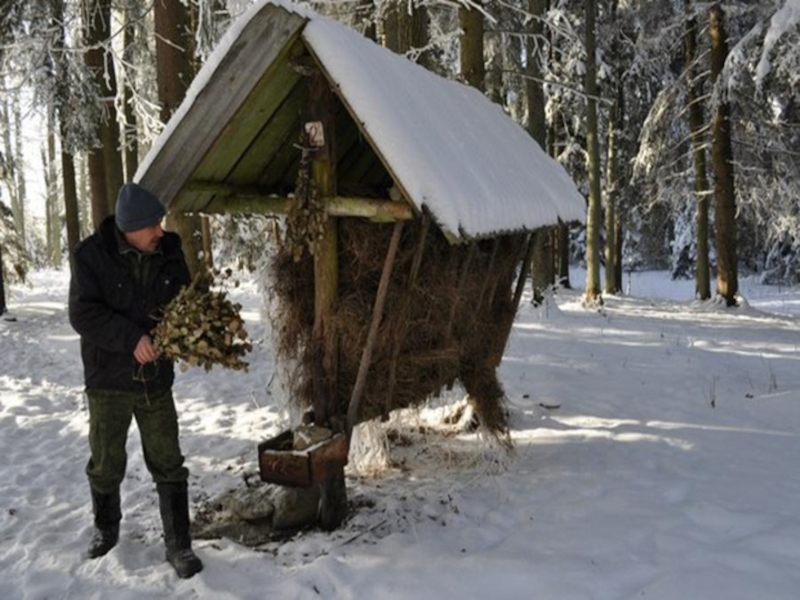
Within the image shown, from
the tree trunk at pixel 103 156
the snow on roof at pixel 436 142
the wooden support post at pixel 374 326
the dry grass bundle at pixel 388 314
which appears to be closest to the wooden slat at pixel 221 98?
the snow on roof at pixel 436 142

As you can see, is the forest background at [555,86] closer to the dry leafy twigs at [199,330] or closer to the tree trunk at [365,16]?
the tree trunk at [365,16]

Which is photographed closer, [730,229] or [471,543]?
[471,543]

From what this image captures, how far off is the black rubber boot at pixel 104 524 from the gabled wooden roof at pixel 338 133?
1808mm

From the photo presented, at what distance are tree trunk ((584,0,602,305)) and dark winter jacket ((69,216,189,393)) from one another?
11241 mm

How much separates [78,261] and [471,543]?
110 inches

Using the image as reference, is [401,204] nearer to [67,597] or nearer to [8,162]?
[67,597]

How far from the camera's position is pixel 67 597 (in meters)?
3.45

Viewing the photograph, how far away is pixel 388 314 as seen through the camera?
418cm

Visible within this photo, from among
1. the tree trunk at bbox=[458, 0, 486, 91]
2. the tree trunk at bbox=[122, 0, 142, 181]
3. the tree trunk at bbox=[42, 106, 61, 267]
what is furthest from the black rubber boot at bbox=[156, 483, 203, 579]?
the tree trunk at bbox=[42, 106, 61, 267]

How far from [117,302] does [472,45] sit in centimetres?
563

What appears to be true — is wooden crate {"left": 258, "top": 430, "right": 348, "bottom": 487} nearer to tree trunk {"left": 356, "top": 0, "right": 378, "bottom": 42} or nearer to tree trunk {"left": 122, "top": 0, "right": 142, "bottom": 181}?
tree trunk {"left": 356, "top": 0, "right": 378, "bottom": 42}

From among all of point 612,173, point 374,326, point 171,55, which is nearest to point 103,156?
point 171,55

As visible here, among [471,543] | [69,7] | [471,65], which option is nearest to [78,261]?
[471,543]

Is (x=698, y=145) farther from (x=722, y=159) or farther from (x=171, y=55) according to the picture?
(x=171, y=55)
